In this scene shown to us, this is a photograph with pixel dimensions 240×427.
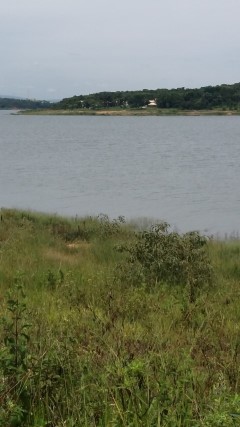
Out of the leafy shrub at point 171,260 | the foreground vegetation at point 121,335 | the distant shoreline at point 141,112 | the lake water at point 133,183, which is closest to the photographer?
the foreground vegetation at point 121,335

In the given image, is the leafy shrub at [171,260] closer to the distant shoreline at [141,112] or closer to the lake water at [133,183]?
the lake water at [133,183]

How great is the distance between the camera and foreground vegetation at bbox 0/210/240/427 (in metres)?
3.33

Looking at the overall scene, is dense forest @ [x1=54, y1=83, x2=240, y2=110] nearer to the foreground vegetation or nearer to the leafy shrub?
the foreground vegetation

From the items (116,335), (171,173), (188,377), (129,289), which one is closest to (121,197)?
(171,173)

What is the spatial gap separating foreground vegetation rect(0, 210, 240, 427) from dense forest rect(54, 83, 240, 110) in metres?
112

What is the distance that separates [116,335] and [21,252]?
205 inches

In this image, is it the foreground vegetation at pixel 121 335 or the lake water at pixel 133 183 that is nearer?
the foreground vegetation at pixel 121 335

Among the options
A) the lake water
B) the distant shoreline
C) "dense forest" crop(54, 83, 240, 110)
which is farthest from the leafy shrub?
the distant shoreline

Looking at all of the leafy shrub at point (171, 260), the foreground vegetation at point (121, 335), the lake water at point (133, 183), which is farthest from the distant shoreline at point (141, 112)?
the leafy shrub at point (171, 260)

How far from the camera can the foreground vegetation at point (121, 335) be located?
3.33m

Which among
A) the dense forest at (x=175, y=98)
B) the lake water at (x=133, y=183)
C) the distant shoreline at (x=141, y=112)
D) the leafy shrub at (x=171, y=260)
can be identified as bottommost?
the lake water at (x=133, y=183)

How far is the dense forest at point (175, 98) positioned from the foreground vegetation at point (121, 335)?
368ft

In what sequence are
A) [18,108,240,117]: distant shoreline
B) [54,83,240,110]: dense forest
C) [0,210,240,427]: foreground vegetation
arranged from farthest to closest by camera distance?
1. [18,108,240,117]: distant shoreline
2. [54,83,240,110]: dense forest
3. [0,210,240,427]: foreground vegetation

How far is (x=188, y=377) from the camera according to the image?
11.6ft
